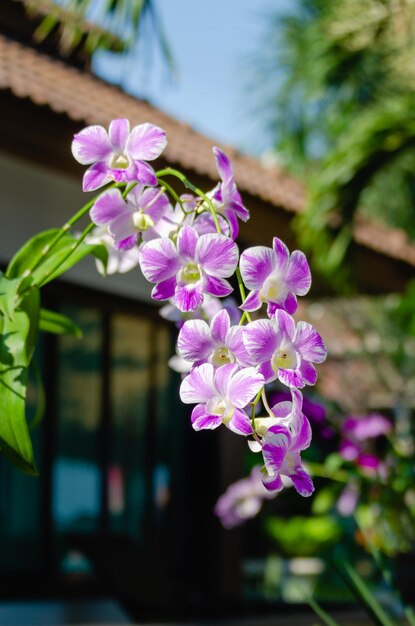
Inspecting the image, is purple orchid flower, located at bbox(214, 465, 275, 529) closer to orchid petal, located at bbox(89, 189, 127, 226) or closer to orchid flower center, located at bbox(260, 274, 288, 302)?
orchid petal, located at bbox(89, 189, 127, 226)

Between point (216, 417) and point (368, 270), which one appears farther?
point (368, 270)

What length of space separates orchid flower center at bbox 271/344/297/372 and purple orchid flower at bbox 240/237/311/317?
0.05m

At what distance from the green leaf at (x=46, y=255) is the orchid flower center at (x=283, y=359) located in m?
0.45

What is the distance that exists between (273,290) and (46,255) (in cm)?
46

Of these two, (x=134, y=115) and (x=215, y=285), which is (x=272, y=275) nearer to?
(x=215, y=285)

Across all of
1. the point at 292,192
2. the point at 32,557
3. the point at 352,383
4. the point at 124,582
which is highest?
the point at 292,192

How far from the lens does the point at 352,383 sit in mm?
16234

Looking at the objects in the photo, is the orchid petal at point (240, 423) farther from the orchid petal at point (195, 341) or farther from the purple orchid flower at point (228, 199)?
the purple orchid flower at point (228, 199)

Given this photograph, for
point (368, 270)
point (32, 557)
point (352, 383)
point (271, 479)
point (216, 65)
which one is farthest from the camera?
point (352, 383)

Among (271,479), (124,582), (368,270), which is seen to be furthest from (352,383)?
(271,479)

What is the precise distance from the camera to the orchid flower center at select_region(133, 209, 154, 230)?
52.7 inches

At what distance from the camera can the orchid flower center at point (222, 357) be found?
1.11m

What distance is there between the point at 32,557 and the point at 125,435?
0.99 metres

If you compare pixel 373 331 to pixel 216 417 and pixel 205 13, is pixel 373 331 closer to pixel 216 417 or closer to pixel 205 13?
pixel 205 13
